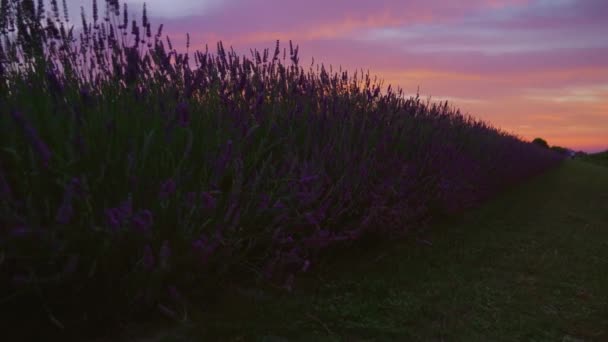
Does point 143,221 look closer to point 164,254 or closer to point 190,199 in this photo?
point 164,254

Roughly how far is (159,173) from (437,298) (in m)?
1.54

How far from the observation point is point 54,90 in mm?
1907

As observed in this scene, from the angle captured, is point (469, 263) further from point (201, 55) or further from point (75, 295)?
point (75, 295)

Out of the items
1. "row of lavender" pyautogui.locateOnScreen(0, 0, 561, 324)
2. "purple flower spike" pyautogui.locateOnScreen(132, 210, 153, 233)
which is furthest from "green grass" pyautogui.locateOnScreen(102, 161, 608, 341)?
"purple flower spike" pyautogui.locateOnScreen(132, 210, 153, 233)

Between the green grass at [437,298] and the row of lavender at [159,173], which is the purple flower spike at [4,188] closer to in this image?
the row of lavender at [159,173]

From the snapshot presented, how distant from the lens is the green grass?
220 centimetres

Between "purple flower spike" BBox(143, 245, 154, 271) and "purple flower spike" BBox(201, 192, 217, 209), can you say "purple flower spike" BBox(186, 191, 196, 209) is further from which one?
"purple flower spike" BBox(143, 245, 154, 271)

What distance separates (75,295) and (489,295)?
6.86ft

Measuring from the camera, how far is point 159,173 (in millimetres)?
2131

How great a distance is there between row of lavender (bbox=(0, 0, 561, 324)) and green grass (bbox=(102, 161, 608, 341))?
0.55 ft

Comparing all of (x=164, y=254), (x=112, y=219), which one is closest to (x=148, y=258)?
(x=164, y=254)

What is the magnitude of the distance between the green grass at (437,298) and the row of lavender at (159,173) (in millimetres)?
169

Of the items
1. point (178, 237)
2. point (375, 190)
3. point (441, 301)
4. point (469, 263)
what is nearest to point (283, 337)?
point (178, 237)

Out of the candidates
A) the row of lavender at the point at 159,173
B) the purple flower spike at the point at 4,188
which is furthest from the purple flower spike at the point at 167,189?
the purple flower spike at the point at 4,188
